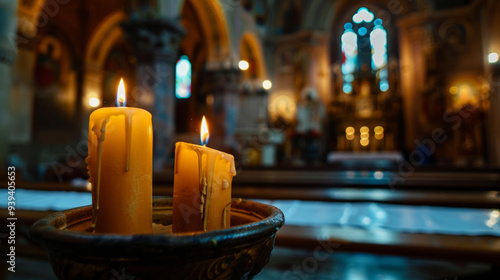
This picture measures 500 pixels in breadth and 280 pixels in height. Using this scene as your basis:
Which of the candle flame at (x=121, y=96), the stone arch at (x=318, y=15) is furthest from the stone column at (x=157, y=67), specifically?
the stone arch at (x=318, y=15)

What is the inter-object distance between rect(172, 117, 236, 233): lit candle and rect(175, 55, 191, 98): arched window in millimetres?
15859

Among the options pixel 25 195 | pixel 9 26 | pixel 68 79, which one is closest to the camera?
pixel 25 195

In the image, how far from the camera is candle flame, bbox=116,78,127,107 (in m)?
0.51

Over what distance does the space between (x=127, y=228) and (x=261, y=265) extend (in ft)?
0.65

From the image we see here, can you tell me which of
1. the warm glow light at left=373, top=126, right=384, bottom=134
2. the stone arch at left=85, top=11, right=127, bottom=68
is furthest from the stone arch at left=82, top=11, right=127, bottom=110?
the warm glow light at left=373, top=126, right=384, bottom=134

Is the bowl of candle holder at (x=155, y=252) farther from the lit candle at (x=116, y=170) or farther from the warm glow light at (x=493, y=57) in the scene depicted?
the warm glow light at (x=493, y=57)

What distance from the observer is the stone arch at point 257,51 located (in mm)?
12414

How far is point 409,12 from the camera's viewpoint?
1191 cm

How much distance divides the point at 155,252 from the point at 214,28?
390 inches

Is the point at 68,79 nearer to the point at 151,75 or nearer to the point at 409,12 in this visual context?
the point at 151,75

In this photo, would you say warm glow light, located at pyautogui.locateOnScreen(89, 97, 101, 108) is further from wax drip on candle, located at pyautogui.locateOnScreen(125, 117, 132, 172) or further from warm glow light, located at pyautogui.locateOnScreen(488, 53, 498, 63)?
warm glow light, located at pyautogui.locateOnScreen(488, 53, 498, 63)

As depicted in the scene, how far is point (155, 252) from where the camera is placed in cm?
31

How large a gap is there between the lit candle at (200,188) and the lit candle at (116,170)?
62 millimetres

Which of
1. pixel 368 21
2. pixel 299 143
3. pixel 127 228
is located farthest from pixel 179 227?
pixel 368 21
